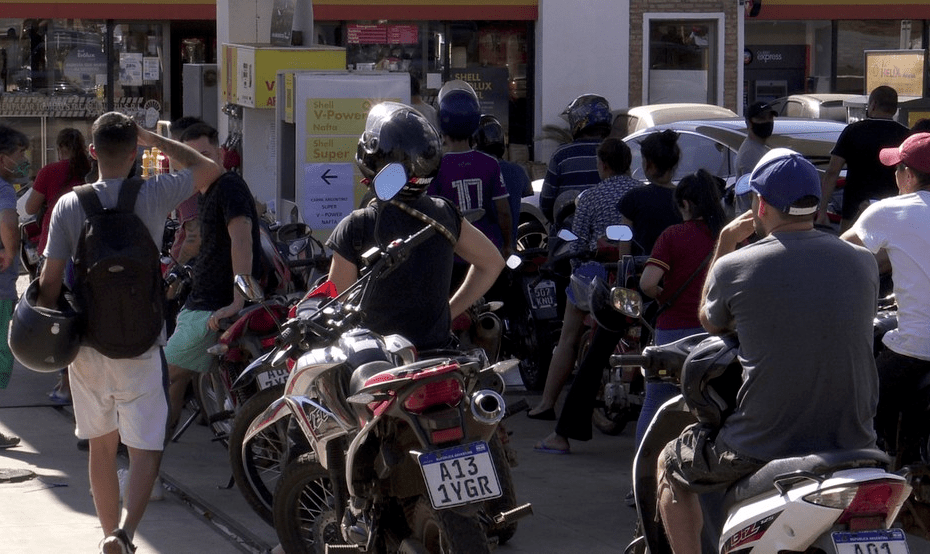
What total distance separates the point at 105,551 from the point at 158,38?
1627 cm

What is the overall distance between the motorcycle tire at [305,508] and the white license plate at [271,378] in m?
0.77

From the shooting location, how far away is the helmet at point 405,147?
5.20 meters

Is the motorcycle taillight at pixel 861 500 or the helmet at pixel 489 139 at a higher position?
the helmet at pixel 489 139

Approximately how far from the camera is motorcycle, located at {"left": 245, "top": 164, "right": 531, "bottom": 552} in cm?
434

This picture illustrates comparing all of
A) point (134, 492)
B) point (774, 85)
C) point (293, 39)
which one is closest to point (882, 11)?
point (774, 85)

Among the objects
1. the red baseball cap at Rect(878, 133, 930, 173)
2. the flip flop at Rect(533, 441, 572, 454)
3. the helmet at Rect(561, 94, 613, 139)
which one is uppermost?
the helmet at Rect(561, 94, 613, 139)

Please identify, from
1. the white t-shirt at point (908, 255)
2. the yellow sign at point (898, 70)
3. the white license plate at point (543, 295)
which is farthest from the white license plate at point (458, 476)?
the yellow sign at point (898, 70)

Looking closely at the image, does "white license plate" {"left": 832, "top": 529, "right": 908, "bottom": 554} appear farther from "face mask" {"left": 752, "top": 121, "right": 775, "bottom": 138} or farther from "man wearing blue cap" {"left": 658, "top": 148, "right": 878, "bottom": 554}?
"face mask" {"left": 752, "top": 121, "right": 775, "bottom": 138}

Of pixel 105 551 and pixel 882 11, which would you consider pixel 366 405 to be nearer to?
pixel 105 551

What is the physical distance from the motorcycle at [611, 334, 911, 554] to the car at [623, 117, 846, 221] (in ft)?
22.1

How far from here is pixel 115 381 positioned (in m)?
5.48

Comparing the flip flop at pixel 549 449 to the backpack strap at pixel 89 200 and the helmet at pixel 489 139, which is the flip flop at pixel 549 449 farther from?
the backpack strap at pixel 89 200

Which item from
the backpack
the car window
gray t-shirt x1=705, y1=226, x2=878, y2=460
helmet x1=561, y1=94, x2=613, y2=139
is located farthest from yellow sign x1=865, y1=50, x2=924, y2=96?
gray t-shirt x1=705, y1=226, x2=878, y2=460

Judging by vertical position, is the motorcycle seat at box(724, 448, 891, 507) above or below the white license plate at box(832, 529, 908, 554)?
above
